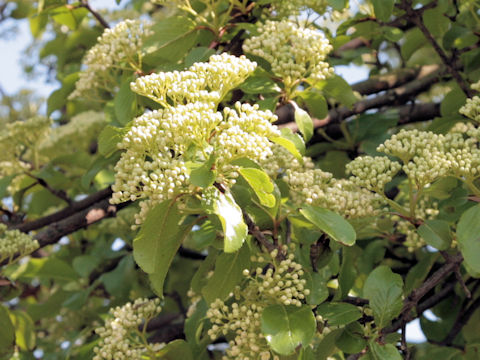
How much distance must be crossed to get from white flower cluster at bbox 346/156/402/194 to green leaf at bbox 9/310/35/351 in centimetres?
235

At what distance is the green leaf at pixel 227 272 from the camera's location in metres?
2.29

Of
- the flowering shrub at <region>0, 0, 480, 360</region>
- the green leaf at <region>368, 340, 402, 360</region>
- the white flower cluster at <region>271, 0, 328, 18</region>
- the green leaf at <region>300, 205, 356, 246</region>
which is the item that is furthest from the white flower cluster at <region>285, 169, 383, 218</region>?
the white flower cluster at <region>271, 0, 328, 18</region>

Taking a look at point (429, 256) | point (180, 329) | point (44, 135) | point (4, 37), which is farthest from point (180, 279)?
point (4, 37)

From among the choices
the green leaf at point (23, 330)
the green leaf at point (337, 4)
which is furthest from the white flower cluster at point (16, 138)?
the green leaf at point (337, 4)

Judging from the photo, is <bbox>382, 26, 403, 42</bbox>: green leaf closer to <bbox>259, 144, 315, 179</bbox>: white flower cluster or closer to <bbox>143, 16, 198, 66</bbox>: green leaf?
<bbox>143, 16, 198, 66</bbox>: green leaf

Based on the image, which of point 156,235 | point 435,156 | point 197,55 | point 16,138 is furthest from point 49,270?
point 435,156

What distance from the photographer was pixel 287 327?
2014 millimetres

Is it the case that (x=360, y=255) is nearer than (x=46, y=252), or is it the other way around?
(x=360, y=255)

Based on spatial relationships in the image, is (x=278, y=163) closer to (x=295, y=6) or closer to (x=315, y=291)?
(x=315, y=291)

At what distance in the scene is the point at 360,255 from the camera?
133 inches

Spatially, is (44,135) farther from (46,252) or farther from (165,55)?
(46,252)

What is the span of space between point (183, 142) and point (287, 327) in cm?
A: 65

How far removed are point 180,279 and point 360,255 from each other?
58.5 inches

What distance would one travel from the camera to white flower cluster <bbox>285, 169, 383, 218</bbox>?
2.29m
